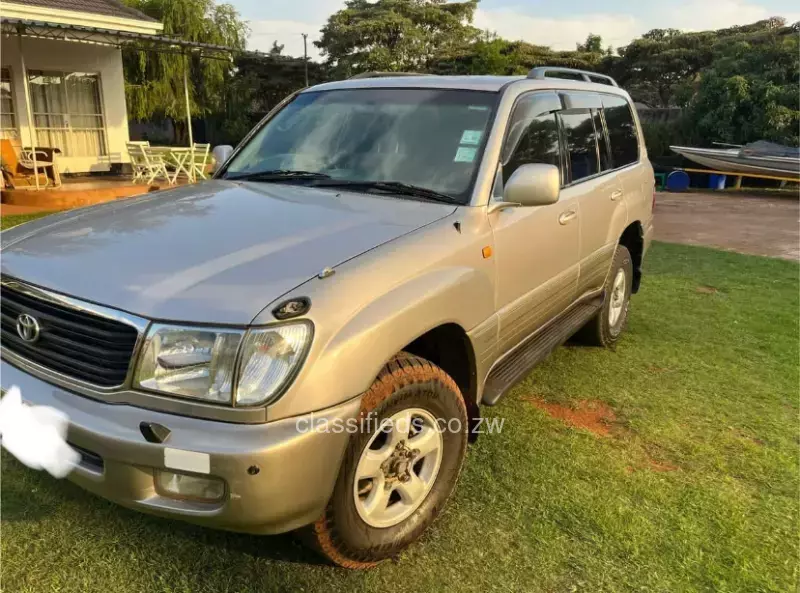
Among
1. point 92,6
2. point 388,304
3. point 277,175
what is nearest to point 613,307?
point 277,175

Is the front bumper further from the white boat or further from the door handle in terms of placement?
the white boat

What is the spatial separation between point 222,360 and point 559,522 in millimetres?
1647

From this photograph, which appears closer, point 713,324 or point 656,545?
point 656,545

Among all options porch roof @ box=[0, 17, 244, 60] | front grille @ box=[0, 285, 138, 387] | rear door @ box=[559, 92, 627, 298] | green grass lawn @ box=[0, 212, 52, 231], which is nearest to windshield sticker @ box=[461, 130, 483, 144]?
rear door @ box=[559, 92, 627, 298]

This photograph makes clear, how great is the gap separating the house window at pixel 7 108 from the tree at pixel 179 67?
5447 millimetres

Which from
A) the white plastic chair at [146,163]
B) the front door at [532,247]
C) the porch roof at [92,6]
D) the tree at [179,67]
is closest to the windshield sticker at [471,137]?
the front door at [532,247]

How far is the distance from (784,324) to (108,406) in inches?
228

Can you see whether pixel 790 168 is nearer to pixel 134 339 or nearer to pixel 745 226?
pixel 745 226

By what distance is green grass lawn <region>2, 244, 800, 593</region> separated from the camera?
234 centimetres

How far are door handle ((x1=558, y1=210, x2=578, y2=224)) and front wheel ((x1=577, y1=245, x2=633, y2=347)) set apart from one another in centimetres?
100

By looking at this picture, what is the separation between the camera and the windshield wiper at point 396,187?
286 centimetres

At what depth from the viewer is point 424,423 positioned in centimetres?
253

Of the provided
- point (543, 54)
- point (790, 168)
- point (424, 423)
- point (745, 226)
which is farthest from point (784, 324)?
point (543, 54)

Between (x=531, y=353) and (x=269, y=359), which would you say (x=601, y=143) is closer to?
(x=531, y=353)
